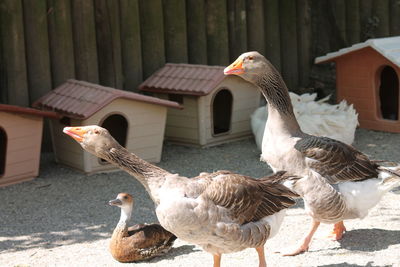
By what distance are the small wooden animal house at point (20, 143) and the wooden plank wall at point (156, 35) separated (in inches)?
34.7

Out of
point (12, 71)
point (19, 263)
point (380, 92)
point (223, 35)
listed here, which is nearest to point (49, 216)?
point (19, 263)

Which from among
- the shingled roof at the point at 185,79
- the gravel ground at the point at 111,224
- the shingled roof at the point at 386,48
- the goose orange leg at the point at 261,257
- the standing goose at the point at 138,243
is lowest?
the gravel ground at the point at 111,224

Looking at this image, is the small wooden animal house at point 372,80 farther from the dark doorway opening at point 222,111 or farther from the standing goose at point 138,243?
the standing goose at point 138,243

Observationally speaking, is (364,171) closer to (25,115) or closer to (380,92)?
(25,115)

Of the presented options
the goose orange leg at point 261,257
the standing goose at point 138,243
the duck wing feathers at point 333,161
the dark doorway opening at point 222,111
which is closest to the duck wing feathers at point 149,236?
the standing goose at point 138,243

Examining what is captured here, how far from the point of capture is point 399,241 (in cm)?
549

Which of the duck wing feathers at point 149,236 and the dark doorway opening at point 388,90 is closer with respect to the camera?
the duck wing feathers at point 149,236

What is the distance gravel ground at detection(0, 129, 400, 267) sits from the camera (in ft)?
17.5

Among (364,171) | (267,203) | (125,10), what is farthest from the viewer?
(125,10)

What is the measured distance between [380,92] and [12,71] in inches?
186

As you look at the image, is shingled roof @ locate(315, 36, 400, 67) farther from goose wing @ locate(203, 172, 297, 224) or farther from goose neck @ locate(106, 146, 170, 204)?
goose neck @ locate(106, 146, 170, 204)

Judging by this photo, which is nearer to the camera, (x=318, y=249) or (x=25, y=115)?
(x=318, y=249)

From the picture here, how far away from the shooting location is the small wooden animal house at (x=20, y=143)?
7.23 m

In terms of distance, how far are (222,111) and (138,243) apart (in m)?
4.16
